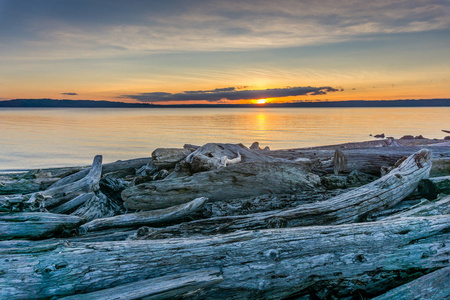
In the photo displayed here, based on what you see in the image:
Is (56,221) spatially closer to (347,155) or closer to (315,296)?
(315,296)

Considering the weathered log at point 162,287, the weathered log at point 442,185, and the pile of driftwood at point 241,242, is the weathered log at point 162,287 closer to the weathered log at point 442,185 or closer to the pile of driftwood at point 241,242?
the pile of driftwood at point 241,242

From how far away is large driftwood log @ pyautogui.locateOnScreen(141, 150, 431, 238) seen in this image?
391 cm

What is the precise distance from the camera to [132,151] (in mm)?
21781

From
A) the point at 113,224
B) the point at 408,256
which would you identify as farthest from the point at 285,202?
the point at 113,224

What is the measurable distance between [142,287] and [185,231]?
1.54 metres

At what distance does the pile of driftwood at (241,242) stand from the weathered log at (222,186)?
0.7 inches

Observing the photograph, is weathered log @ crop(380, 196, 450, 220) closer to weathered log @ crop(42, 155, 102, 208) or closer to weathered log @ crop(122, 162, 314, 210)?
weathered log @ crop(122, 162, 314, 210)

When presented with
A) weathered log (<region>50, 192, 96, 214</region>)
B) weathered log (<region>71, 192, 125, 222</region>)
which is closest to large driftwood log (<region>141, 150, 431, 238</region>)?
weathered log (<region>71, 192, 125, 222</region>)

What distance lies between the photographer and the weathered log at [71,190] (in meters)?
5.62

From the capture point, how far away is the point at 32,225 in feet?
13.6

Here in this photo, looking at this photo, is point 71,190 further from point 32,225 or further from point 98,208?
point 32,225

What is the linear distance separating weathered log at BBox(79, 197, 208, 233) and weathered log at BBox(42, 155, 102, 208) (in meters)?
1.44

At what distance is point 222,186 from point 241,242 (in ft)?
7.96

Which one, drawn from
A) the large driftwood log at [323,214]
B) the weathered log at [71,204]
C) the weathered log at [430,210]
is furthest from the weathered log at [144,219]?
the weathered log at [430,210]
